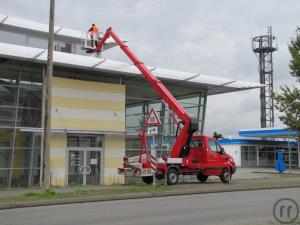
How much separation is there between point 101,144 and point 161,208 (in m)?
12.1

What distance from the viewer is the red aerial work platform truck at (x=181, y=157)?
23.4 metres

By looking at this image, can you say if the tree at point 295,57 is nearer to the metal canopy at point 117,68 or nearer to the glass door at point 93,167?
the metal canopy at point 117,68

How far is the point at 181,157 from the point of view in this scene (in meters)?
24.0

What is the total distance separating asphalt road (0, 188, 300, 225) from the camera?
11203 millimetres

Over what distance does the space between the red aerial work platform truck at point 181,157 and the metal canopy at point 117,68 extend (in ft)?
4.37

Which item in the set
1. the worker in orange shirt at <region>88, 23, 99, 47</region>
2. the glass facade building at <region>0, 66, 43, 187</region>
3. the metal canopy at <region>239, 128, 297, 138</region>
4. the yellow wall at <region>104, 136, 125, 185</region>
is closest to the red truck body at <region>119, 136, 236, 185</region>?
the yellow wall at <region>104, 136, 125, 185</region>

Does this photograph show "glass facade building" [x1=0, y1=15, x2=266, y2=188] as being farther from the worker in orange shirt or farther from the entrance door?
the worker in orange shirt

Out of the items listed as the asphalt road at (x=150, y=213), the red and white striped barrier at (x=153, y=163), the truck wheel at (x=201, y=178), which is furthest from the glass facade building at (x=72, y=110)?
the asphalt road at (x=150, y=213)

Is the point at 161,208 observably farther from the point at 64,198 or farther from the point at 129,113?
the point at 129,113

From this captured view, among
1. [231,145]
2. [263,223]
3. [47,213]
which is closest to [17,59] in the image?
[47,213]

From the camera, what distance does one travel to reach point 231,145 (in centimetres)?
6159

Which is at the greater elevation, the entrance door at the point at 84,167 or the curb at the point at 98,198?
the entrance door at the point at 84,167

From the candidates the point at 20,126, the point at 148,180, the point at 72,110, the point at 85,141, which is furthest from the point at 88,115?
the point at 148,180

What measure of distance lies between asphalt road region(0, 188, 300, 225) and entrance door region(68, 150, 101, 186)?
8.61m
